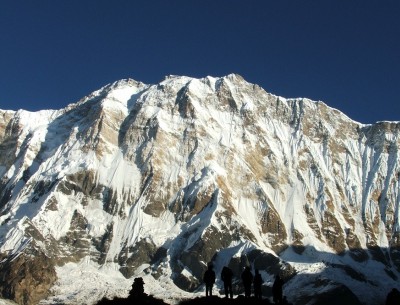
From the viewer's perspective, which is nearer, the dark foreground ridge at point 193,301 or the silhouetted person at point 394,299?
the dark foreground ridge at point 193,301

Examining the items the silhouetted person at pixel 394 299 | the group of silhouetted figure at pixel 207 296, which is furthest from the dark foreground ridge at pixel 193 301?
the silhouetted person at pixel 394 299

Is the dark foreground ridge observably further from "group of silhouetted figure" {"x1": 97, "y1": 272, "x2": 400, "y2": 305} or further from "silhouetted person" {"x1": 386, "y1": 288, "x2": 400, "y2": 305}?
"silhouetted person" {"x1": 386, "y1": 288, "x2": 400, "y2": 305}

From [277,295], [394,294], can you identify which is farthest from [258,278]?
[394,294]

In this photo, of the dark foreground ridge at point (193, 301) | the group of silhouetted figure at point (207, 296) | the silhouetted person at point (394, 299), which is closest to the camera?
the dark foreground ridge at point (193, 301)

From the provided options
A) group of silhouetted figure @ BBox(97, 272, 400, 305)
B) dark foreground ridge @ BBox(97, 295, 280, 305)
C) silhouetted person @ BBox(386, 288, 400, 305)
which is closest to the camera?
dark foreground ridge @ BBox(97, 295, 280, 305)

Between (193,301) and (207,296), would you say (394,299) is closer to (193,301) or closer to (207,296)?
(207,296)

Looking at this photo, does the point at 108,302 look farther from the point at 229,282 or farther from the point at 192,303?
the point at 229,282

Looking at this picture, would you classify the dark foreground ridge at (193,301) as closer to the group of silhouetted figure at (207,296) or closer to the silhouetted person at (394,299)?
the group of silhouetted figure at (207,296)

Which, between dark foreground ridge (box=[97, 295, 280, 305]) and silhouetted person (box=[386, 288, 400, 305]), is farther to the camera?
silhouetted person (box=[386, 288, 400, 305])

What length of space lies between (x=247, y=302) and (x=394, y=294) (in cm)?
1717

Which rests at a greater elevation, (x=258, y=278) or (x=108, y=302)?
(x=258, y=278)

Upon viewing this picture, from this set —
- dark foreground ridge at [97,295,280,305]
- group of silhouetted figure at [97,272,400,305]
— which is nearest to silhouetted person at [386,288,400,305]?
group of silhouetted figure at [97,272,400,305]

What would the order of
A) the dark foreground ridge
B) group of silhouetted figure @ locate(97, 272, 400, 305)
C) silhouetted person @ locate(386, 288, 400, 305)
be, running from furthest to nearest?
silhouetted person @ locate(386, 288, 400, 305) < group of silhouetted figure @ locate(97, 272, 400, 305) < the dark foreground ridge

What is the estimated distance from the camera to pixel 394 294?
281 feet
